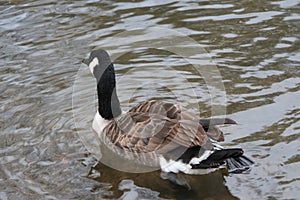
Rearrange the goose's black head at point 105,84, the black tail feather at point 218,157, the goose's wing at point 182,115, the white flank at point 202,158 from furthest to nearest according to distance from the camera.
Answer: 1. the goose's black head at point 105,84
2. the goose's wing at point 182,115
3. the white flank at point 202,158
4. the black tail feather at point 218,157

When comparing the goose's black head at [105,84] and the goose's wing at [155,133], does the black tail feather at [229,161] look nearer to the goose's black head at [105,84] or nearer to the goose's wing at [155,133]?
the goose's wing at [155,133]

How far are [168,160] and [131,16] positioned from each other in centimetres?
526

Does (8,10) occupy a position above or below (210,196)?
above

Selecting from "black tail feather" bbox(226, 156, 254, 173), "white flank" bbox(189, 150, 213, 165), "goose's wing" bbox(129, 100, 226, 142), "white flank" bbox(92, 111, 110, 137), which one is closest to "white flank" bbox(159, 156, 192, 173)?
"white flank" bbox(189, 150, 213, 165)

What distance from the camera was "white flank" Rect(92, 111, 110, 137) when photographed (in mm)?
8336

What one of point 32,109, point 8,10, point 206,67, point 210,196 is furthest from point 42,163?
point 8,10

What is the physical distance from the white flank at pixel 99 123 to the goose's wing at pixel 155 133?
396mm

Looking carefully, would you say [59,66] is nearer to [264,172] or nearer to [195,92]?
[195,92]

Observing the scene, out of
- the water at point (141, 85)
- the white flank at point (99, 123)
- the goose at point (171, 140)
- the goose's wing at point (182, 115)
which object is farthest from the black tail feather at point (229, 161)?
the white flank at point (99, 123)

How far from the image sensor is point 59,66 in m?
10.5

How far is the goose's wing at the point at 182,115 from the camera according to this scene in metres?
7.25

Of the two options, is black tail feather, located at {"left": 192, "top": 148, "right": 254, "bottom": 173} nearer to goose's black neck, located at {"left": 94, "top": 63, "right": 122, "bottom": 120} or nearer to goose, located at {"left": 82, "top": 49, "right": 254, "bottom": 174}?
goose, located at {"left": 82, "top": 49, "right": 254, "bottom": 174}

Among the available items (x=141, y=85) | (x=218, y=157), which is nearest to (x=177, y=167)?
(x=218, y=157)

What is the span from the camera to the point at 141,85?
383 inches
